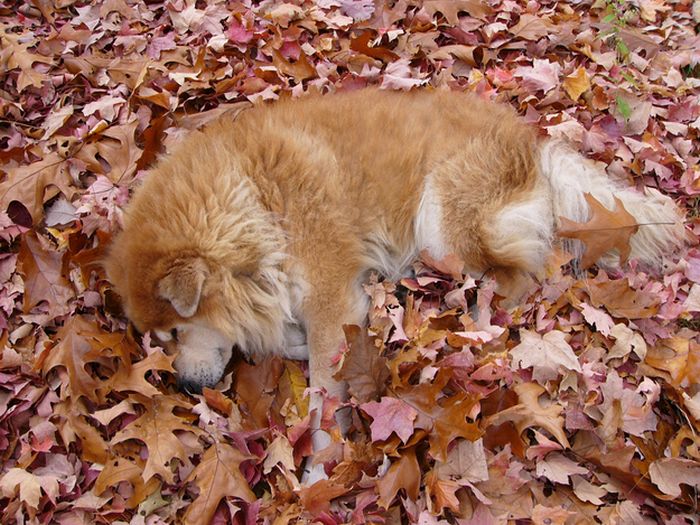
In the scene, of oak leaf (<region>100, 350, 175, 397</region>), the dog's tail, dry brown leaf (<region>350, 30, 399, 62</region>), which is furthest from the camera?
dry brown leaf (<region>350, 30, 399, 62</region>)

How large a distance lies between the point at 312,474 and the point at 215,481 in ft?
1.48

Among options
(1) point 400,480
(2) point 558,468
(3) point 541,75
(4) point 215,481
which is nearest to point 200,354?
(4) point 215,481

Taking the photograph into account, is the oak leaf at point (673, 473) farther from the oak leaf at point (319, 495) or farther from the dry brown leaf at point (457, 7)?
the dry brown leaf at point (457, 7)

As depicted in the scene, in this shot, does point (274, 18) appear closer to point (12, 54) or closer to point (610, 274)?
point (12, 54)

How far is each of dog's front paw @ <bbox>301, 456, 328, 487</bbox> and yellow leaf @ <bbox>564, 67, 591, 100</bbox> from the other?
3159 mm

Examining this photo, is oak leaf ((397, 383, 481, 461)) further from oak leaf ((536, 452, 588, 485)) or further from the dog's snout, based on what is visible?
the dog's snout

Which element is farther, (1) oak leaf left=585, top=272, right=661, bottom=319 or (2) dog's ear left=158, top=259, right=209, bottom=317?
(1) oak leaf left=585, top=272, right=661, bottom=319

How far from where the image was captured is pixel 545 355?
9.46 feet

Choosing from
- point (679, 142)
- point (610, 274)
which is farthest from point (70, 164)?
point (679, 142)

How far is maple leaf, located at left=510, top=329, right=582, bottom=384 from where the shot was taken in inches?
111

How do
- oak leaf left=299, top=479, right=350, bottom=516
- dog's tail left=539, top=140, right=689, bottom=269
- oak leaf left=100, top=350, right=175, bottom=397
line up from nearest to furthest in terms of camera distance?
oak leaf left=299, top=479, right=350, bottom=516, oak leaf left=100, top=350, right=175, bottom=397, dog's tail left=539, top=140, right=689, bottom=269

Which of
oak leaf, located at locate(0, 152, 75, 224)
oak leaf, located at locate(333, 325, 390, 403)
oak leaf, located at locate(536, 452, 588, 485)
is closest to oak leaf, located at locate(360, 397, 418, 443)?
oak leaf, located at locate(333, 325, 390, 403)

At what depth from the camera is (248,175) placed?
3148 mm

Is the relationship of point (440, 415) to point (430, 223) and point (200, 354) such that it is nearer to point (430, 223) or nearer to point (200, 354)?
point (430, 223)
